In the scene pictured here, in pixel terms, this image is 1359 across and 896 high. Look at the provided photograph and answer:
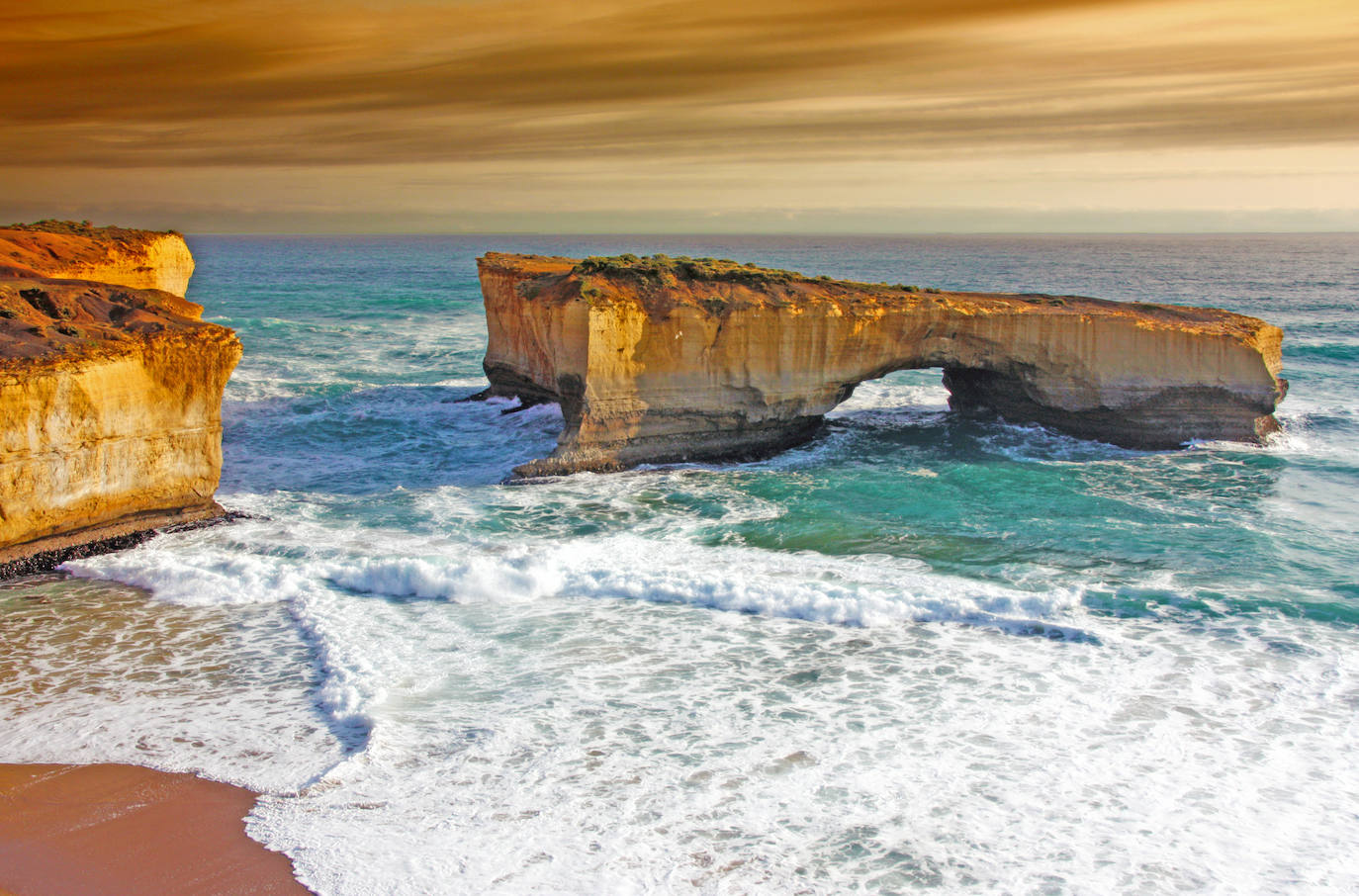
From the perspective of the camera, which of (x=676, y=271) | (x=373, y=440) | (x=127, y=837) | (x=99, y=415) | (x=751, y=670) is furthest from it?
(x=373, y=440)

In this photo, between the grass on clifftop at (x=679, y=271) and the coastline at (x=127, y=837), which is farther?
the grass on clifftop at (x=679, y=271)

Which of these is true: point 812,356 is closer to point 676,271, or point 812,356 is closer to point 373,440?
point 676,271

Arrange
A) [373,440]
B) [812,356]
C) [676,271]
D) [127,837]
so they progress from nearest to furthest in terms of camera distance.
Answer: [127,837], [812,356], [676,271], [373,440]

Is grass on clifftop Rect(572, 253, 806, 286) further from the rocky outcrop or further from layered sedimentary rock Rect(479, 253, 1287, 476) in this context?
the rocky outcrop

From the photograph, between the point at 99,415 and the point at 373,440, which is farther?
the point at 373,440

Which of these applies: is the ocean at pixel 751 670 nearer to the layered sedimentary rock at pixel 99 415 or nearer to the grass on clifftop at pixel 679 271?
the layered sedimentary rock at pixel 99 415

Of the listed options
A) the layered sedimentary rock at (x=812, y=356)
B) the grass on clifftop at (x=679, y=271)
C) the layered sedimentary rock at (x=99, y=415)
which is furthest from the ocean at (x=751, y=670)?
the grass on clifftop at (x=679, y=271)

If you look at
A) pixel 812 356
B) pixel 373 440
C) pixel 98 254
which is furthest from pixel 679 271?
pixel 98 254
